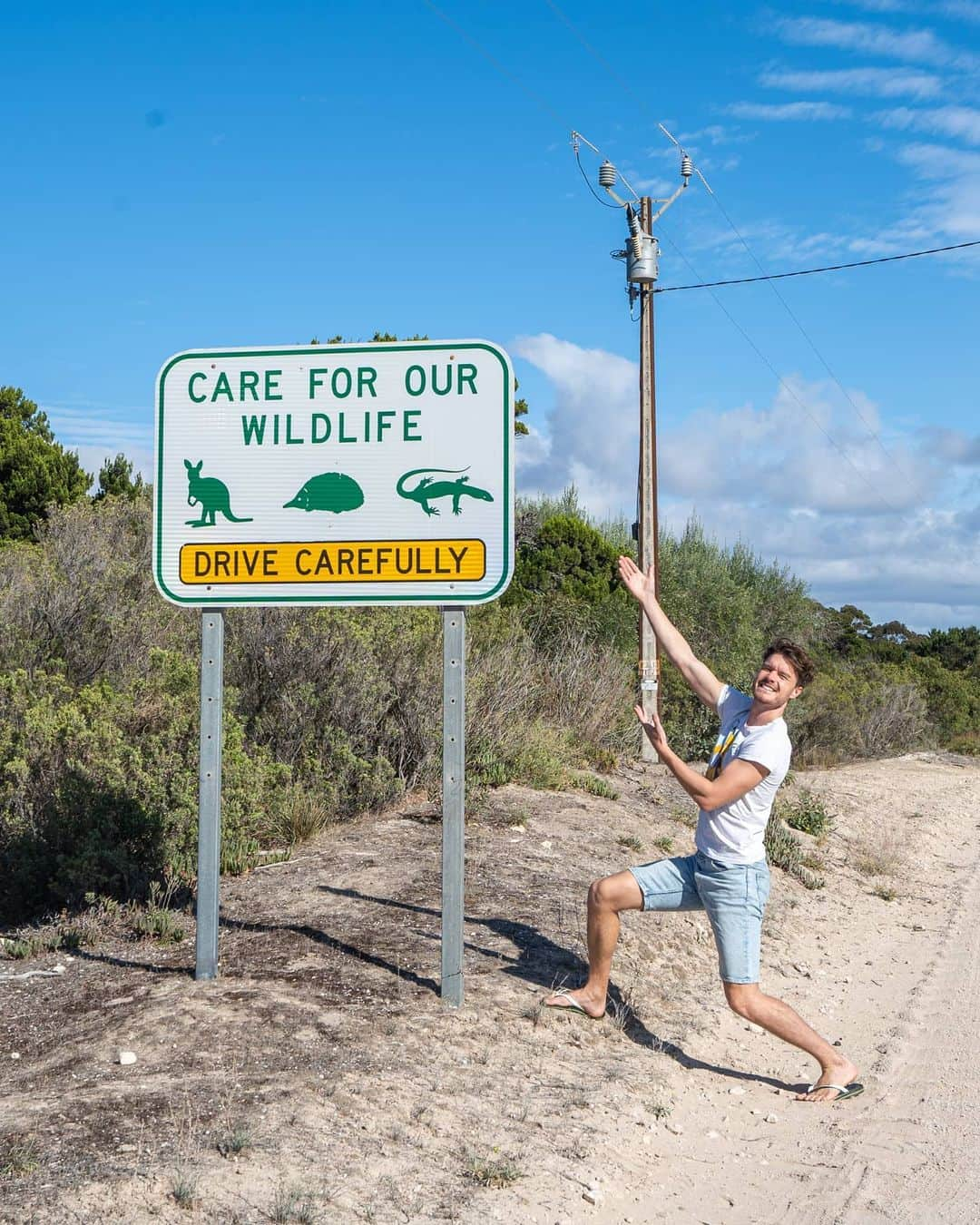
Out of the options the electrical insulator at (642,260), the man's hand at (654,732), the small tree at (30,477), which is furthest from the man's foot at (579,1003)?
the small tree at (30,477)

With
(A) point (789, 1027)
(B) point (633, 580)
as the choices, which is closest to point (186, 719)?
(B) point (633, 580)

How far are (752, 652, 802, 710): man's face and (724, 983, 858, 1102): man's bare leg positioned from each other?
3.81ft

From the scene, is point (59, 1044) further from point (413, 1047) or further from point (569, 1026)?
point (569, 1026)

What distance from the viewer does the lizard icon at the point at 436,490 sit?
5.65 meters

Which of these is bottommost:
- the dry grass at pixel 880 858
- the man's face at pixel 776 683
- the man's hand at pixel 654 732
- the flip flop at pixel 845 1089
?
the flip flop at pixel 845 1089

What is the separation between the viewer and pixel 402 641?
33.9ft

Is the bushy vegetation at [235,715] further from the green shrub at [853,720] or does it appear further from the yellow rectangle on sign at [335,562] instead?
the green shrub at [853,720]

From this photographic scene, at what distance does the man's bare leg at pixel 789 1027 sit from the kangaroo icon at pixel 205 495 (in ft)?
10.3

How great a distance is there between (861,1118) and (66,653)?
23.5ft

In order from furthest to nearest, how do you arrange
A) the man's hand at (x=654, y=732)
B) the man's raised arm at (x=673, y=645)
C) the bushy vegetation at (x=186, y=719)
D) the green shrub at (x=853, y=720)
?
the green shrub at (x=853, y=720), the bushy vegetation at (x=186, y=719), the man's raised arm at (x=673, y=645), the man's hand at (x=654, y=732)

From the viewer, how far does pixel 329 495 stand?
580 cm

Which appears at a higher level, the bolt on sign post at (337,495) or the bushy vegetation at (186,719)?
the bolt on sign post at (337,495)

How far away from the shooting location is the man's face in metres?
4.96

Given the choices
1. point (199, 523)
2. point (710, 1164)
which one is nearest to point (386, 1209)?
point (710, 1164)
